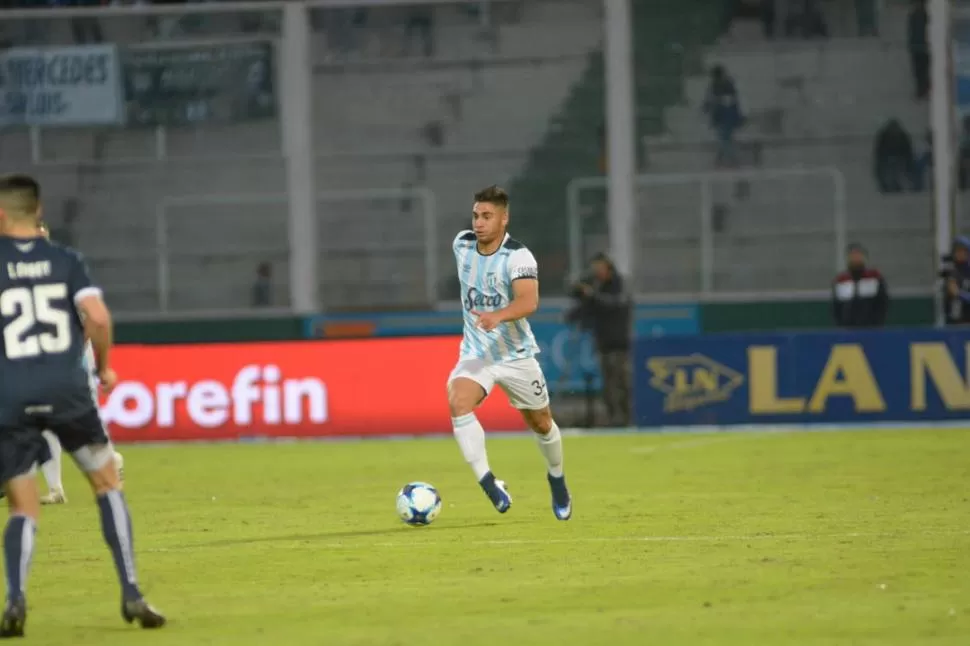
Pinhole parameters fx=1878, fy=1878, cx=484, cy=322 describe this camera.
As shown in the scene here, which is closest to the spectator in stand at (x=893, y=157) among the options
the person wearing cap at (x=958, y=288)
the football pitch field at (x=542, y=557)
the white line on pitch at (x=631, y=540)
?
the person wearing cap at (x=958, y=288)

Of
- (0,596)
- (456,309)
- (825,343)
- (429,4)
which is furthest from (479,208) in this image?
(429,4)

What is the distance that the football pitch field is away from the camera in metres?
7.97

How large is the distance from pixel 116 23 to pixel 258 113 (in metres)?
2.93

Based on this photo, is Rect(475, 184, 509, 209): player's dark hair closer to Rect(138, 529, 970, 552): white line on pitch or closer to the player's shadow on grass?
the player's shadow on grass

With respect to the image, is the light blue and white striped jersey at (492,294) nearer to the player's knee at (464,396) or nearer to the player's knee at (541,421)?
the player's knee at (464,396)

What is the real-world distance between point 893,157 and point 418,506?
64.2ft

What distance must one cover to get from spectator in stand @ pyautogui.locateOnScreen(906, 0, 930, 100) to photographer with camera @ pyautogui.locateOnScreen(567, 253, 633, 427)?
26.2 feet

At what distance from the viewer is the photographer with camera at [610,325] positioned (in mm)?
24062

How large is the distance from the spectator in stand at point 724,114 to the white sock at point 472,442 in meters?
18.6

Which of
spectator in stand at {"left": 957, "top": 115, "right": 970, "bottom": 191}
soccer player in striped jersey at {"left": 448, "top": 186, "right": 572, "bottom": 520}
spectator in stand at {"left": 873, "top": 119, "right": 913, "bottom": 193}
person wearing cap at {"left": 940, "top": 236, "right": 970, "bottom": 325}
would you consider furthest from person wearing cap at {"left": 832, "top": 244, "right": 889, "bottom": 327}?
soccer player in striped jersey at {"left": 448, "top": 186, "right": 572, "bottom": 520}

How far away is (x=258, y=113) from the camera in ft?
105

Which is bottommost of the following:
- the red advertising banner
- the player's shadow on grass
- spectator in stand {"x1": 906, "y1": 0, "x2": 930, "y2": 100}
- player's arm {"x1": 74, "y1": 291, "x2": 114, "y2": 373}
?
the red advertising banner

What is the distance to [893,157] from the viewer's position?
30297mm

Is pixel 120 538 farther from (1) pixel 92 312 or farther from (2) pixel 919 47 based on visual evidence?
(2) pixel 919 47
